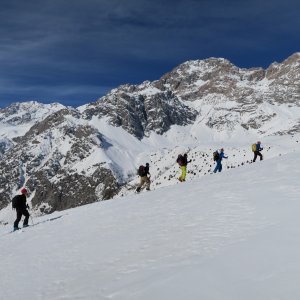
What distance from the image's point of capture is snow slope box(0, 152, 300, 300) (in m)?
8.85

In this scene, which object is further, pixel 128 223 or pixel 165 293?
pixel 128 223

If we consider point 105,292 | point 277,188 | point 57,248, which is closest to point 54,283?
point 105,292

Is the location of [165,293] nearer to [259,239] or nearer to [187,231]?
[259,239]

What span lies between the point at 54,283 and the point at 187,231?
454 cm

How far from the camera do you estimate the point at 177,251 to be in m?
12.2

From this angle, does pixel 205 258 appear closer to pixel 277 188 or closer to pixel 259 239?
pixel 259 239

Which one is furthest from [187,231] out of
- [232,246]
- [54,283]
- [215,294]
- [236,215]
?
[215,294]

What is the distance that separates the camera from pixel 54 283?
11883 mm

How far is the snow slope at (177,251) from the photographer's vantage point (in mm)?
8852

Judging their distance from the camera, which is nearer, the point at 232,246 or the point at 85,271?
the point at 232,246

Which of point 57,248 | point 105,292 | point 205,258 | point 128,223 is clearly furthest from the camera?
point 128,223

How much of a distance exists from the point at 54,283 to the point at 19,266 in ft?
12.0

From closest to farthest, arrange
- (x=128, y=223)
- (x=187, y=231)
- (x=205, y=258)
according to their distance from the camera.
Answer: (x=205, y=258) < (x=187, y=231) < (x=128, y=223)

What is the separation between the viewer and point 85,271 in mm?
12453
